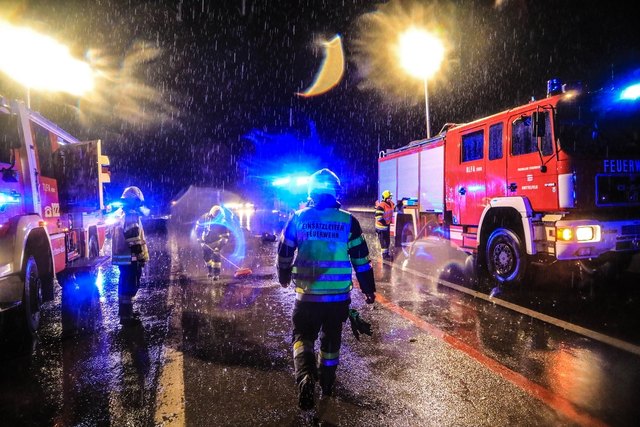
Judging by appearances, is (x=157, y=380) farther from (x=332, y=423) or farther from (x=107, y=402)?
(x=332, y=423)

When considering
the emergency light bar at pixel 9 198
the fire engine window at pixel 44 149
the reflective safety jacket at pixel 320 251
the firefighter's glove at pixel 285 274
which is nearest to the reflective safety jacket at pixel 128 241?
the emergency light bar at pixel 9 198

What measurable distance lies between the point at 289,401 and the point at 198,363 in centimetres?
121

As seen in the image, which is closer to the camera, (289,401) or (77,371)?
(289,401)

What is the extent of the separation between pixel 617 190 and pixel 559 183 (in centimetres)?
95

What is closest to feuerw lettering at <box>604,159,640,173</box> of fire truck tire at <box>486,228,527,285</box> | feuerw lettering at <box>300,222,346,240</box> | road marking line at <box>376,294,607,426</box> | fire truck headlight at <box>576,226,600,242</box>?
fire truck headlight at <box>576,226,600,242</box>

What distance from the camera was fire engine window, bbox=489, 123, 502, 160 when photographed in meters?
7.58

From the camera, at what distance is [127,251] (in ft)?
18.0

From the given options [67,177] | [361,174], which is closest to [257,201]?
[67,177]

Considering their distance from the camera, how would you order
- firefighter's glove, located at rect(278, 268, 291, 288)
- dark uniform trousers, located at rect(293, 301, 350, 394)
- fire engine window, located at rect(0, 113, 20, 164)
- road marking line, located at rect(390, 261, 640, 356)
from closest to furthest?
1. dark uniform trousers, located at rect(293, 301, 350, 394)
2. firefighter's glove, located at rect(278, 268, 291, 288)
3. road marking line, located at rect(390, 261, 640, 356)
4. fire engine window, located at rect(0, 113, 20, 164)

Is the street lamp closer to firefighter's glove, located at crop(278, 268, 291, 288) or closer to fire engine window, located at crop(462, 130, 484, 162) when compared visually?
fire engine window, located at crop(462, 130, 484, 162)

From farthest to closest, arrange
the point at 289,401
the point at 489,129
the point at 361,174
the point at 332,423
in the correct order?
the point at 361,174 < the point at 489,129 < the point at 289,401 < the point at 332,423

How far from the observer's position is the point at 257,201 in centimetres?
1780

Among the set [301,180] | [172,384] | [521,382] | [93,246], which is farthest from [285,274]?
[301,180]

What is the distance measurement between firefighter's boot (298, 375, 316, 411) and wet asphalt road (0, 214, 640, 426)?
0.40 ft
